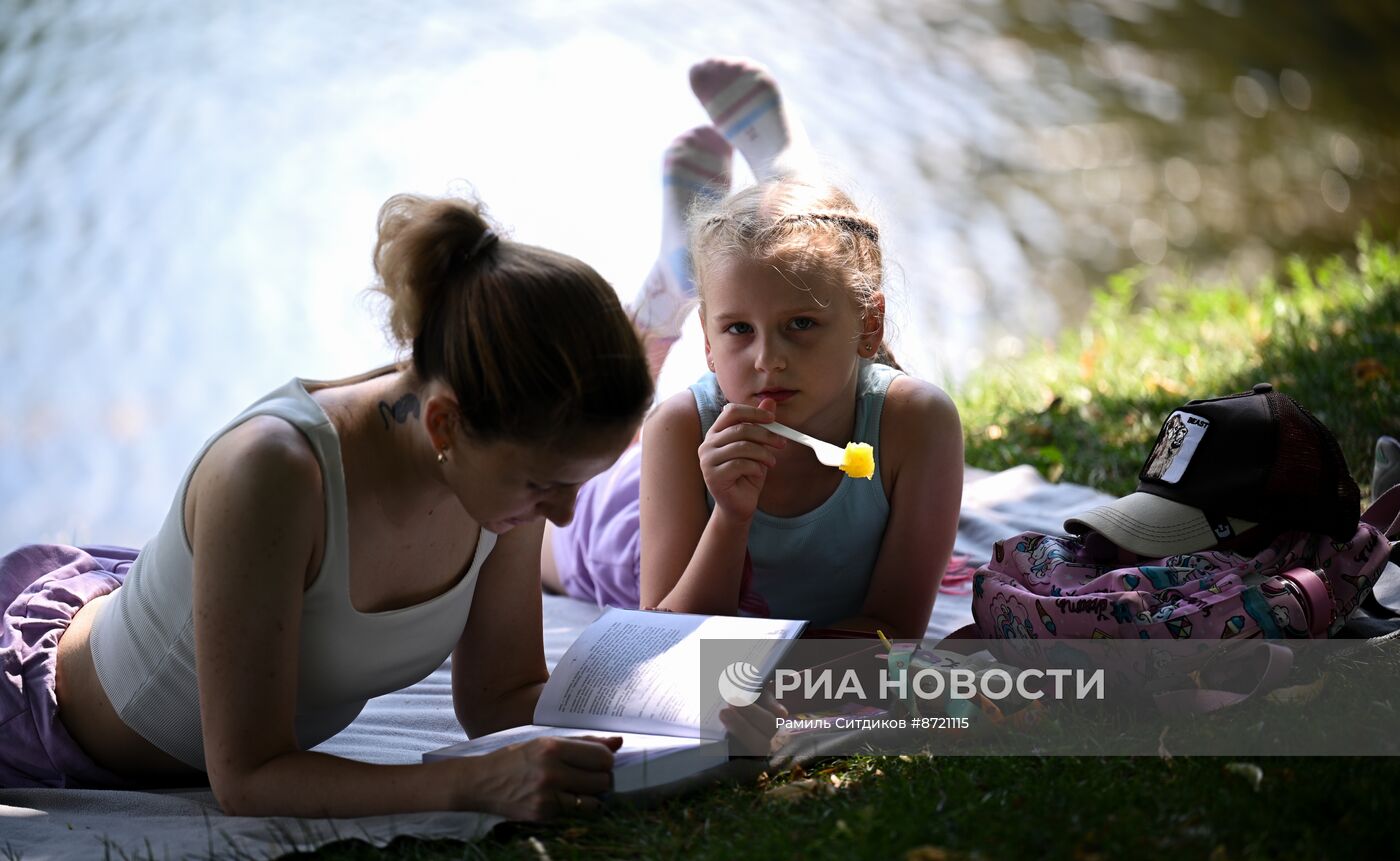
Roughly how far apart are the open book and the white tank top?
0.56 ft

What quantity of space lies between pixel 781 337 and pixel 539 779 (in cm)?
99

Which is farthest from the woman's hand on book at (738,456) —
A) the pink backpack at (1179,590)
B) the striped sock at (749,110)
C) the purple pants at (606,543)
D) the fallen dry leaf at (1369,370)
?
the fallen dry leaf at (1369,370)

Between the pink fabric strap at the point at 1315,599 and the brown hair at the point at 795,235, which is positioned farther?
the brown hair at the point at 795,235

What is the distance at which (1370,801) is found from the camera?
5.16 ft

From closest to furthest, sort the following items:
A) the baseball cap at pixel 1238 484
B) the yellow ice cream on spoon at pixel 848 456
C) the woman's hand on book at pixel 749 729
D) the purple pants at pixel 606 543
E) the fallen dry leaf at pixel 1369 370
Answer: the woman's hand on book at pixel 749 729 → the baseball cap at pixel 1238 484 → the yellow ice cream on spoon at pixel 848 456 → the purple pants at pixel 606 543 → the fallen dry leaf at pixel 1369 370

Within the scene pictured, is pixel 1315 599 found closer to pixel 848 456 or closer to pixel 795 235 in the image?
pixel 848 456

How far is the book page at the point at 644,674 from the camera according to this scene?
189 centimetres

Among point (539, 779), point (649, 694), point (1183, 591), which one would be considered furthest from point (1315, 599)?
point (539, 779)

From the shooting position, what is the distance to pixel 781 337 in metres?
2.38

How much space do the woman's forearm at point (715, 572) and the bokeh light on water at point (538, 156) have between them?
9.84 ft

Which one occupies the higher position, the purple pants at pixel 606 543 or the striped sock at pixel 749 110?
the striped sock at pixel 749 110

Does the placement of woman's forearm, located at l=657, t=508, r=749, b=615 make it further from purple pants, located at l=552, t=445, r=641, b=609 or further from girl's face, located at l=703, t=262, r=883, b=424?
purple pants, located at l=552, t=445, r=641, b=609

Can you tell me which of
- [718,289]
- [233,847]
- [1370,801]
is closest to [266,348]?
[718,289]

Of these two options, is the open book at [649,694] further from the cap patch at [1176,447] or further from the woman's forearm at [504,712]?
the cap patch at [1176,447]
